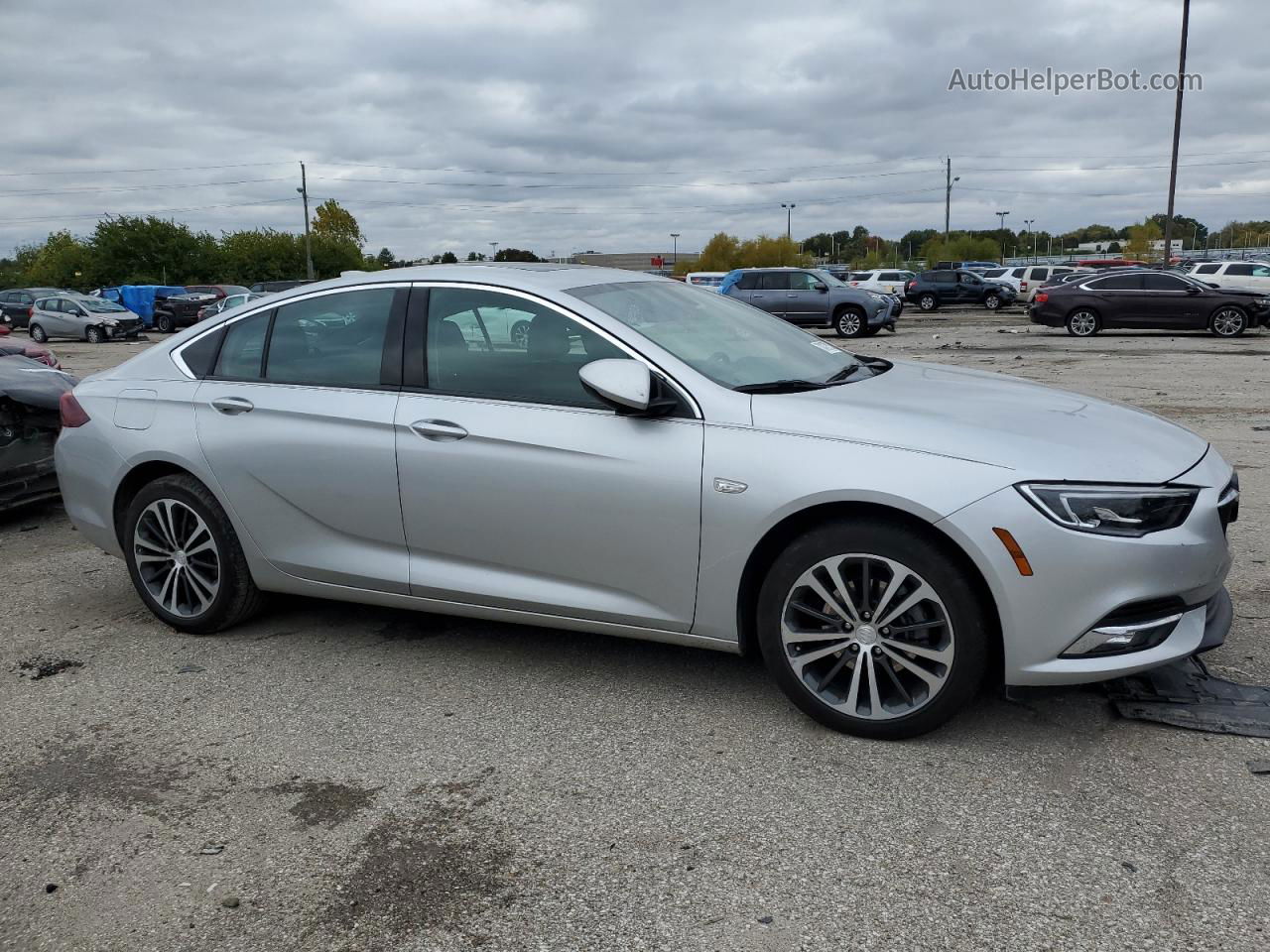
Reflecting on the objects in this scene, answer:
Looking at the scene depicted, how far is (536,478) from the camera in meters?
3.82

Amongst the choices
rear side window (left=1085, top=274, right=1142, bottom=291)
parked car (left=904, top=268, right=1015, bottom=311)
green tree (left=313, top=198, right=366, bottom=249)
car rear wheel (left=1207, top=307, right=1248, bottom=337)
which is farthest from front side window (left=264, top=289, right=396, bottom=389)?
green tree (left=313, top=198, right=366, bottom=249)

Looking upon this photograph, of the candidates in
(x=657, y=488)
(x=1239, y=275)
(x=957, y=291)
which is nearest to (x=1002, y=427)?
(x=657, y=488)

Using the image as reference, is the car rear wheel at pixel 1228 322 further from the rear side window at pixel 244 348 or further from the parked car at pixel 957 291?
the rear side window at pixel 244 348

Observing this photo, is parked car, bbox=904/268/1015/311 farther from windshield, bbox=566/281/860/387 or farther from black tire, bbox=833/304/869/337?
windshield, bbox=566/281/860/387

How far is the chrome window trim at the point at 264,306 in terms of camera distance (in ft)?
14.4

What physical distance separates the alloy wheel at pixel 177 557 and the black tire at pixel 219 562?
18 millimetres

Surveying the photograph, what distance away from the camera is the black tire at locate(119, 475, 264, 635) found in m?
4.59

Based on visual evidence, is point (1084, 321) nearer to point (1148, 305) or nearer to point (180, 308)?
point (1148, 305)

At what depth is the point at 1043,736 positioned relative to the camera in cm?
350

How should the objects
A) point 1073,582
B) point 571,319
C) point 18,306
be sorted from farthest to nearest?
1. point 18,306
2. point 571,319
3. point 1073,582

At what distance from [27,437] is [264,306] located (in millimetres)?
3325

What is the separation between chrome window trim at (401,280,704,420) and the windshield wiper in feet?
0.64

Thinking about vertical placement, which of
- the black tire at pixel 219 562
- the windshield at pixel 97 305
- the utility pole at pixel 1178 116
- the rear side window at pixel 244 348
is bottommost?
the black tire at pixel 219 562

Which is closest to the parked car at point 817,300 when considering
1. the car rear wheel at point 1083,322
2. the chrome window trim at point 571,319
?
the car rear wheel at point 1083,322
